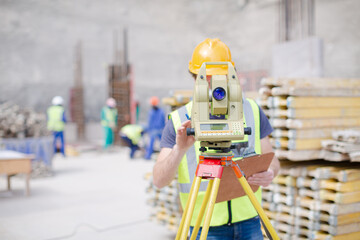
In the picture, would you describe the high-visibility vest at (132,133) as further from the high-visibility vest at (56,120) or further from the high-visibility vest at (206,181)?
the high-visibility vest at (206,181)

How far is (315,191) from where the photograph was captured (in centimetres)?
430

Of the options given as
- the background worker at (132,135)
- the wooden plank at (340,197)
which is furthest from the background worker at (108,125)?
the wooden plank at (340,197)

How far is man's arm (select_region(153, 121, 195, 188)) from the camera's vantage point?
197 cm

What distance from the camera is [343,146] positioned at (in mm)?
4266

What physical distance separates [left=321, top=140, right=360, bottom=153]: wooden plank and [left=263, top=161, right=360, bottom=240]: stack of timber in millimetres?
203

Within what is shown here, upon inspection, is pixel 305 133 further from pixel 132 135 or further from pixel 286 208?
pixel 132 135

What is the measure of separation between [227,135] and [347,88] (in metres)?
3.48

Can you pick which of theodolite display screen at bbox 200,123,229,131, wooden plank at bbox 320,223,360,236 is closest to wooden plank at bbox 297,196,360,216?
wooden plank at bbox 320,223,360,236

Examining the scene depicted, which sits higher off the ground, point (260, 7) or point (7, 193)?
point (260, 7)

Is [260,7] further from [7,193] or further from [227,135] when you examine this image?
[227,135]

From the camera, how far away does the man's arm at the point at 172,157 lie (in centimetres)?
197

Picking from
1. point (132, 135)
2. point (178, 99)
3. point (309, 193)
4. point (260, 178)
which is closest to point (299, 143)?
point (309, 193)

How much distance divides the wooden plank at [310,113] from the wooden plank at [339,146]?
310 mm

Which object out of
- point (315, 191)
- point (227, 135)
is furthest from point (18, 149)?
Answer: point (227, 135)
